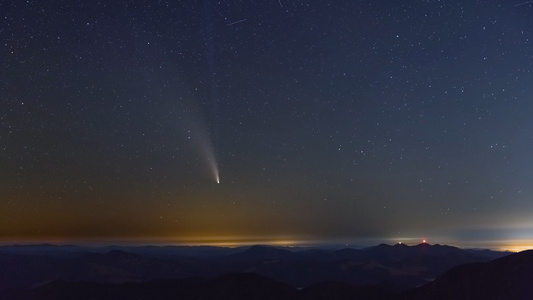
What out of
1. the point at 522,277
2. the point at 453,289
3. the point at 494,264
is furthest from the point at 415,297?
the point at 522,277

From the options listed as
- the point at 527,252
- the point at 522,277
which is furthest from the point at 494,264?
the point at 522,277

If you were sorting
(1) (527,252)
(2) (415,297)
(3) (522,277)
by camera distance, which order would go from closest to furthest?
(3) (522,277)
(1) (527,252)
(2) (415,297)

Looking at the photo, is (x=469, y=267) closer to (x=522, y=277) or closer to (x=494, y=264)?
(x=494, y=264)

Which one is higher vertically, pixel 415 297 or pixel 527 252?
pixel 527 252

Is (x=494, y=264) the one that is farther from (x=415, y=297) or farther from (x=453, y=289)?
(x=415, y=297)

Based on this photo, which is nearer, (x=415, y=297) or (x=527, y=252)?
(x=527, y=252)

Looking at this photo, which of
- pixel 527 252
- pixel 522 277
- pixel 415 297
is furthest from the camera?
pixel 415 297

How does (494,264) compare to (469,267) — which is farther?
(469,267)

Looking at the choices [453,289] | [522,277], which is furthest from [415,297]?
[522,277]
